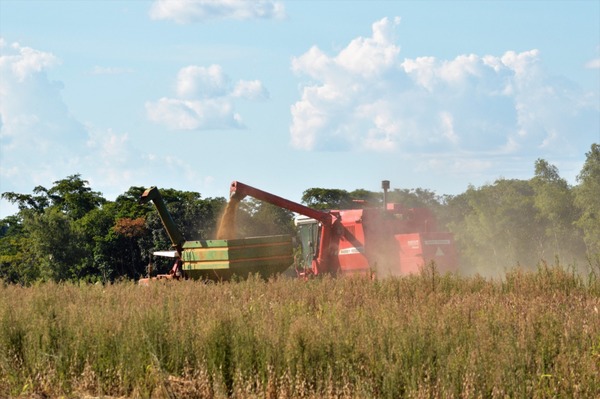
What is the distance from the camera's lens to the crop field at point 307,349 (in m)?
9.47

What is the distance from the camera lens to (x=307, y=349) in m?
10.3

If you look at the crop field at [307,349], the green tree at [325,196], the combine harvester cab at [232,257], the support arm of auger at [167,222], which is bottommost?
the crop field at [307,349]

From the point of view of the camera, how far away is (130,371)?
11.2 metres

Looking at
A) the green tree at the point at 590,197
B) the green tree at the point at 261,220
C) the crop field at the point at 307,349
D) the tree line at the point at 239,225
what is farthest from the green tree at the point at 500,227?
the crop field at the point at 307,349

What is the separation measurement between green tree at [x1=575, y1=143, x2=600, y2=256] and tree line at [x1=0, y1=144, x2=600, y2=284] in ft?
0.27

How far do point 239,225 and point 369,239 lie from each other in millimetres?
35976

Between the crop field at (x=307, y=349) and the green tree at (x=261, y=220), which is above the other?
the green tree at (x=261, y=220)

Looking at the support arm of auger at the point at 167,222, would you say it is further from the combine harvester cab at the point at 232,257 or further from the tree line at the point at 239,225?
the tree line at the point at 239,225

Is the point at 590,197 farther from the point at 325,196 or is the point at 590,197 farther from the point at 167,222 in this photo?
the point at 167,222

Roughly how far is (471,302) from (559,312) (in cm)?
130

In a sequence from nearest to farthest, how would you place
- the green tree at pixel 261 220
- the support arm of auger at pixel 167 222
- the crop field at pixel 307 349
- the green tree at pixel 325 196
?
1. the crop field at pixel 307 349
2. the support arm of auger at pixel 167 222
3. the green tree at pixel 261 220
4. the green tree at pixel 325 196

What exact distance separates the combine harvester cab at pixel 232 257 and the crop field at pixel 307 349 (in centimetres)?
744

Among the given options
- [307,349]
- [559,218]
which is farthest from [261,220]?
[307,349]

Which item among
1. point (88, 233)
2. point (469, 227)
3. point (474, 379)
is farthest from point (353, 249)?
point (469, 227)
